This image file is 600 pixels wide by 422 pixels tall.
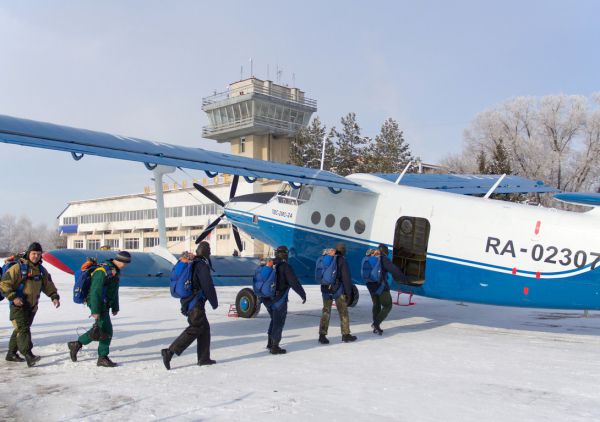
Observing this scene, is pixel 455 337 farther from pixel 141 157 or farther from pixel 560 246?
pixel 141 157

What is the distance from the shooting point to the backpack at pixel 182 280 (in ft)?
24.4

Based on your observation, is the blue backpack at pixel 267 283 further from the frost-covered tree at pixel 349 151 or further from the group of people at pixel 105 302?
the frost-covered tree at pixel 349 151

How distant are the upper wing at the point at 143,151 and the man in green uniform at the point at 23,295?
160 cm

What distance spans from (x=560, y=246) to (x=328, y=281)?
13.2ft

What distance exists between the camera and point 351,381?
6676 mm

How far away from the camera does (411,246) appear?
11.4 m

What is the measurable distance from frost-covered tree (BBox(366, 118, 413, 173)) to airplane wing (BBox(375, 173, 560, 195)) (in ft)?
72.3

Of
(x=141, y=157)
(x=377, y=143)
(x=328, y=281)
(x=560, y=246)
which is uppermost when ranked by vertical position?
(x=377, y=143)

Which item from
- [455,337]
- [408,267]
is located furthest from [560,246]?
[408,267]

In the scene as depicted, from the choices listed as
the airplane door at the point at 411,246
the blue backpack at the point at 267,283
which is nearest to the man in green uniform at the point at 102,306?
the blue backpack at the point at 267,283

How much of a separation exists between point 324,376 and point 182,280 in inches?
93.3

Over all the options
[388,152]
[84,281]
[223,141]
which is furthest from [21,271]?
[223,141]

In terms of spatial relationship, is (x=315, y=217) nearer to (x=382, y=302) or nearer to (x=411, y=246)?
(x=411, y=246)

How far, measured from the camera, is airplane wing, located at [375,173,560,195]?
1431 cm
